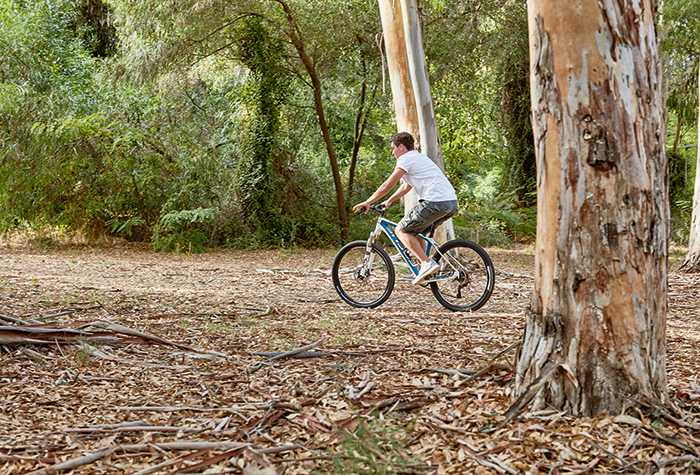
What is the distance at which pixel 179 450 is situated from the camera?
278 centimetres

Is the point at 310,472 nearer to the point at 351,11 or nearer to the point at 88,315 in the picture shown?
the point at 88,315

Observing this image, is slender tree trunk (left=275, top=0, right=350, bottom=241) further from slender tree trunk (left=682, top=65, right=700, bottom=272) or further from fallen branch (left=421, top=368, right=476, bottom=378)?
fallen branch (left=421, top=368, right=476, bottom=378)

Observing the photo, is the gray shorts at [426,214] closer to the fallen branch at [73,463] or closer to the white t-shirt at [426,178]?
the white t-shirt at [426,178]

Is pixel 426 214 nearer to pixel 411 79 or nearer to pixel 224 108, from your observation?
pixel 411 79

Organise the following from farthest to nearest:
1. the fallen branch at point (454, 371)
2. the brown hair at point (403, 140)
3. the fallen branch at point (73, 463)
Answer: the brown hair at point (403, 140) → the fallen branch at point (454, 371) → the fallen branch at point (73, 463)

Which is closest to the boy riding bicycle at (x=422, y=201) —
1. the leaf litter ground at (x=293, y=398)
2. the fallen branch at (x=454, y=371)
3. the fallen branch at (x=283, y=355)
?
the leaf litter ground at (x=293, y=398)

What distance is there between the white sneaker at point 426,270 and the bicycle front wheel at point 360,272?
423 millimetres

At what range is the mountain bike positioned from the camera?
6.78 m

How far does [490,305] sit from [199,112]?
10.9 m

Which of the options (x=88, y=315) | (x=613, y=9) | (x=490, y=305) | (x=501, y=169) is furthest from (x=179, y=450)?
(x=501, y=169)

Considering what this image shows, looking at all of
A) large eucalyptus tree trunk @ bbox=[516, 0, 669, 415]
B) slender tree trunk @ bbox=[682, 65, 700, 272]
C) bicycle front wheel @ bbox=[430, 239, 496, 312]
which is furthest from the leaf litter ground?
slender tree trunk @ bbox=[682, 65, 700, 272]

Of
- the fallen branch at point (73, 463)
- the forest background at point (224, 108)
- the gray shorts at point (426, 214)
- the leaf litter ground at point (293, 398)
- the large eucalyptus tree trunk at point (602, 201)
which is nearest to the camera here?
the fallen branch at point (73, 463)

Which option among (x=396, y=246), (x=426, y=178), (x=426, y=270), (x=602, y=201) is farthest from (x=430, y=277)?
(x=602, y=201)

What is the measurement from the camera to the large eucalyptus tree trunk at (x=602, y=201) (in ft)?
9.45
